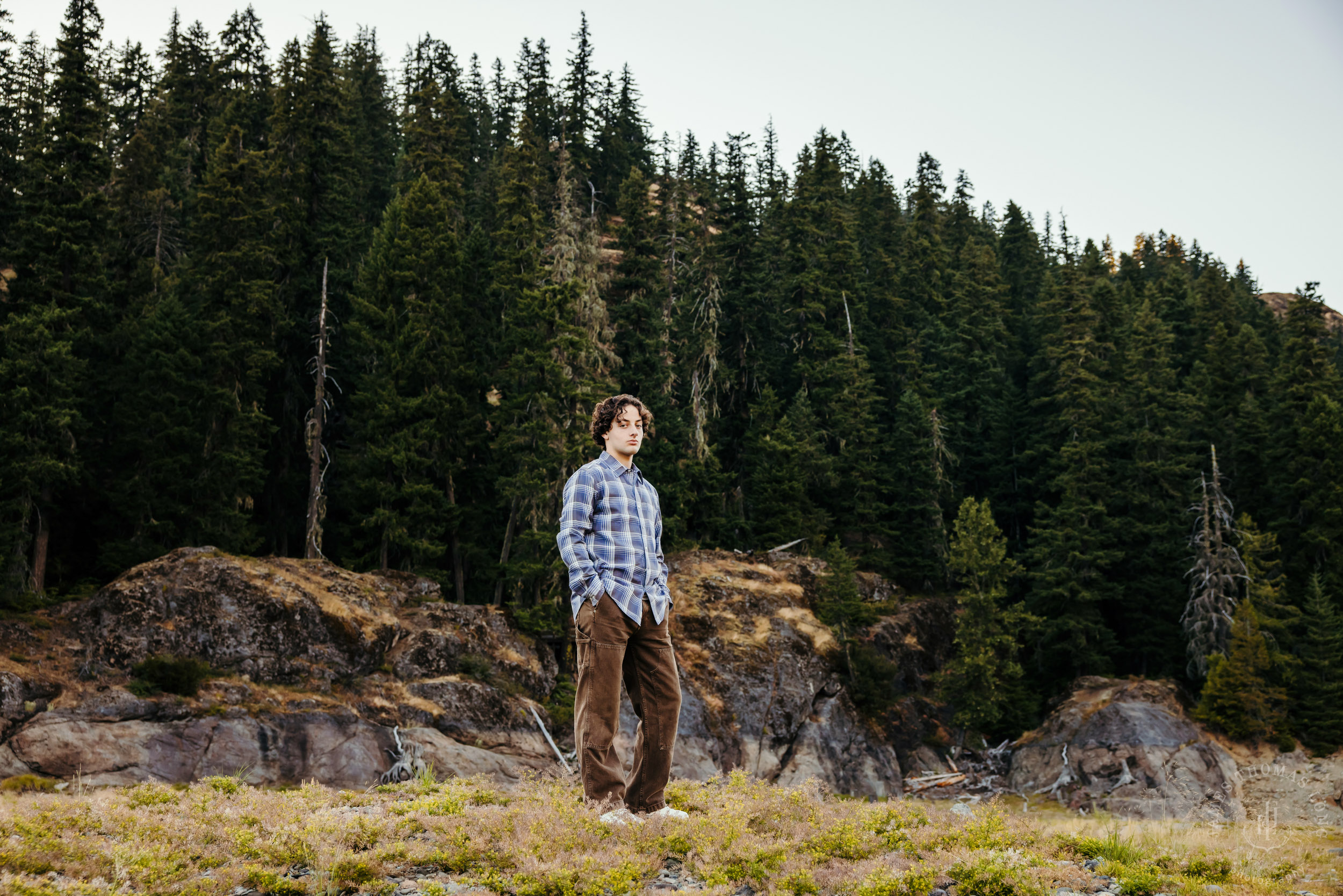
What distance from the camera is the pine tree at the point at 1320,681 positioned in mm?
30517

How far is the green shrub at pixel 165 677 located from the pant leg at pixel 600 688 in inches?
692

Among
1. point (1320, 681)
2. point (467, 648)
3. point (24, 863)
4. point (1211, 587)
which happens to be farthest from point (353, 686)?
point (1320, 681)

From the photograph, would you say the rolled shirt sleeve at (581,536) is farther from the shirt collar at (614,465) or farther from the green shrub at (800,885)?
the green shrub at (800,885)

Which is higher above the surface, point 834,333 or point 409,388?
point 834,333

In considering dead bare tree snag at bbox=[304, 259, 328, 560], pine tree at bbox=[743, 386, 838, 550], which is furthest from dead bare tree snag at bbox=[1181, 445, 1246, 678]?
dead bare tree snag at bbox=[304, 259, 328, 560]

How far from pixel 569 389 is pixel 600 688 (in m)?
24.6

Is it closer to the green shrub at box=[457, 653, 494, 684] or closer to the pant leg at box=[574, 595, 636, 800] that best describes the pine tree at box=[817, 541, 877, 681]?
the green shrub at box=[457, 653, 494, 684]

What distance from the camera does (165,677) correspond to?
62.8 ft

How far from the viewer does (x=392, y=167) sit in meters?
47.4

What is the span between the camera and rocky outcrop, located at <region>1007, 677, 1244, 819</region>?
89.5 feet

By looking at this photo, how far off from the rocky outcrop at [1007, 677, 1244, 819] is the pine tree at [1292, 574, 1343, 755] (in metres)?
A: 3.96

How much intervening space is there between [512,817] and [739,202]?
4092 centimetres

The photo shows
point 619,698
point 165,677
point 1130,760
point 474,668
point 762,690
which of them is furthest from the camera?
point 762,690

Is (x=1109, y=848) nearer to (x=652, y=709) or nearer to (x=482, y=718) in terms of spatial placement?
(x=652, y=709)
